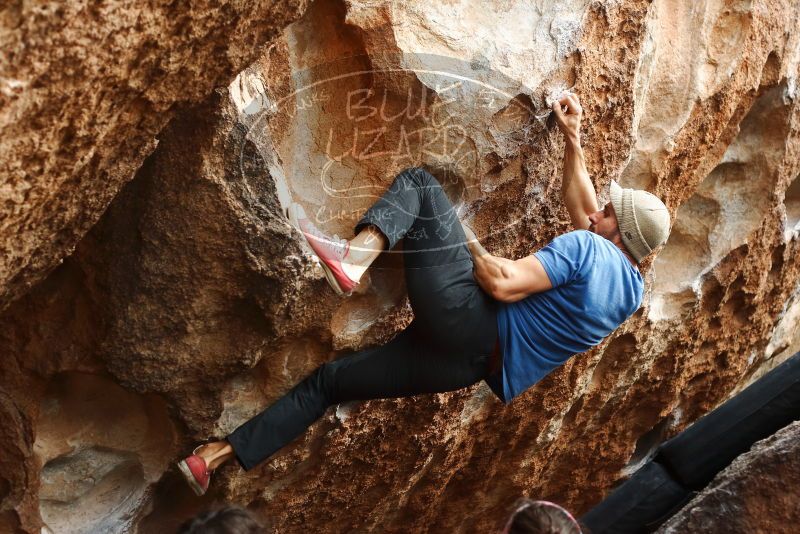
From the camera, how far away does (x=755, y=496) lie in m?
1.96

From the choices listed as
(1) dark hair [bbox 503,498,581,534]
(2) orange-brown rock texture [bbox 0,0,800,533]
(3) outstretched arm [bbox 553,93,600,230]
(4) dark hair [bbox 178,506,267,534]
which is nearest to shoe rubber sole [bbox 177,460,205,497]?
(2) orange-brown rock texture [bbox 0,0,800,533]

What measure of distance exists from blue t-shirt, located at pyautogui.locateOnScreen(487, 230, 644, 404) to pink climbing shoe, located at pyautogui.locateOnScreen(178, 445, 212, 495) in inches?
34.8

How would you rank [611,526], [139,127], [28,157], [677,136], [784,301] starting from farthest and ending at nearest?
[784,301] → [677,136] → [611,526] → [139,127] → [28,157]

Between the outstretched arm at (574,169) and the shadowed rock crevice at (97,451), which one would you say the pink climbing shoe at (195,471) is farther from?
the outstretched arm at (574,169)

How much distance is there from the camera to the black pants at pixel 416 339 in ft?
7.89

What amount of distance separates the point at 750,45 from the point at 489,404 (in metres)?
1.58

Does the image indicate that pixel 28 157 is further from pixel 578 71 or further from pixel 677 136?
pixel 677 136

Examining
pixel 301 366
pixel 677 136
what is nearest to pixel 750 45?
pixel 677 136

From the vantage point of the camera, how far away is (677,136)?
3156 mm

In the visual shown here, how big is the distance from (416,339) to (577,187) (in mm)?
650

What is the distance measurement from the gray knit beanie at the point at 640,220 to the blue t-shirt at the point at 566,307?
0.17ft

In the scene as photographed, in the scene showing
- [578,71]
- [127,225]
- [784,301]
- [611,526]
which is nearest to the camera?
[127,225]

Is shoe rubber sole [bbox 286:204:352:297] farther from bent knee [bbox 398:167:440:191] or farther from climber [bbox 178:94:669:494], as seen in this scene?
bent knee [bbox 398:167:440:191]

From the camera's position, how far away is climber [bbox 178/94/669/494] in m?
2.38
